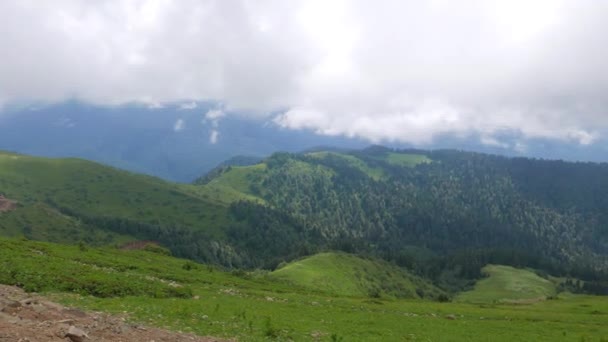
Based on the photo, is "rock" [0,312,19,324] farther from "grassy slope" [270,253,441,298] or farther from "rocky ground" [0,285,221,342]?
"grassy slope" [270,253,441,298]

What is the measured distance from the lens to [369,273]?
6875 inches

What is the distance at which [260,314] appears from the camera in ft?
127

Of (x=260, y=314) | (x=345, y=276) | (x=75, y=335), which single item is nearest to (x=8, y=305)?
(x=75, y=335)

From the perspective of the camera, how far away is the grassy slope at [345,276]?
121750mm

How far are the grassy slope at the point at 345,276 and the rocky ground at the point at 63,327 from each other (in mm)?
77533

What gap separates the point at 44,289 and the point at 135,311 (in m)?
8.36

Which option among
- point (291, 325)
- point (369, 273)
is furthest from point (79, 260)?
point (369, 273)

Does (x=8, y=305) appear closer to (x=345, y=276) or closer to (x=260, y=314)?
(x=260, y=314)

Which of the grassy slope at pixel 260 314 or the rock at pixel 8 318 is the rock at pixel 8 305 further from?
the grassy slope at pixel 260 314

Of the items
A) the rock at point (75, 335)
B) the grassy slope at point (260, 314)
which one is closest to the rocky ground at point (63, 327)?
the rock at point (75, 335)

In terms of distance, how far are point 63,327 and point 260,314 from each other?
63.2ft

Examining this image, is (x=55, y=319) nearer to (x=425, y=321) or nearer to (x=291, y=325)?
(x=291, y=325)

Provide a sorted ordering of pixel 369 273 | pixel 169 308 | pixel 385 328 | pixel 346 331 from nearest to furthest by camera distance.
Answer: pixel 169 308
pixel 346 331
pixel 385 328
pixel 369 273

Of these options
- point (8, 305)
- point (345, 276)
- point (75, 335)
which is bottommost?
point (345, 276)
